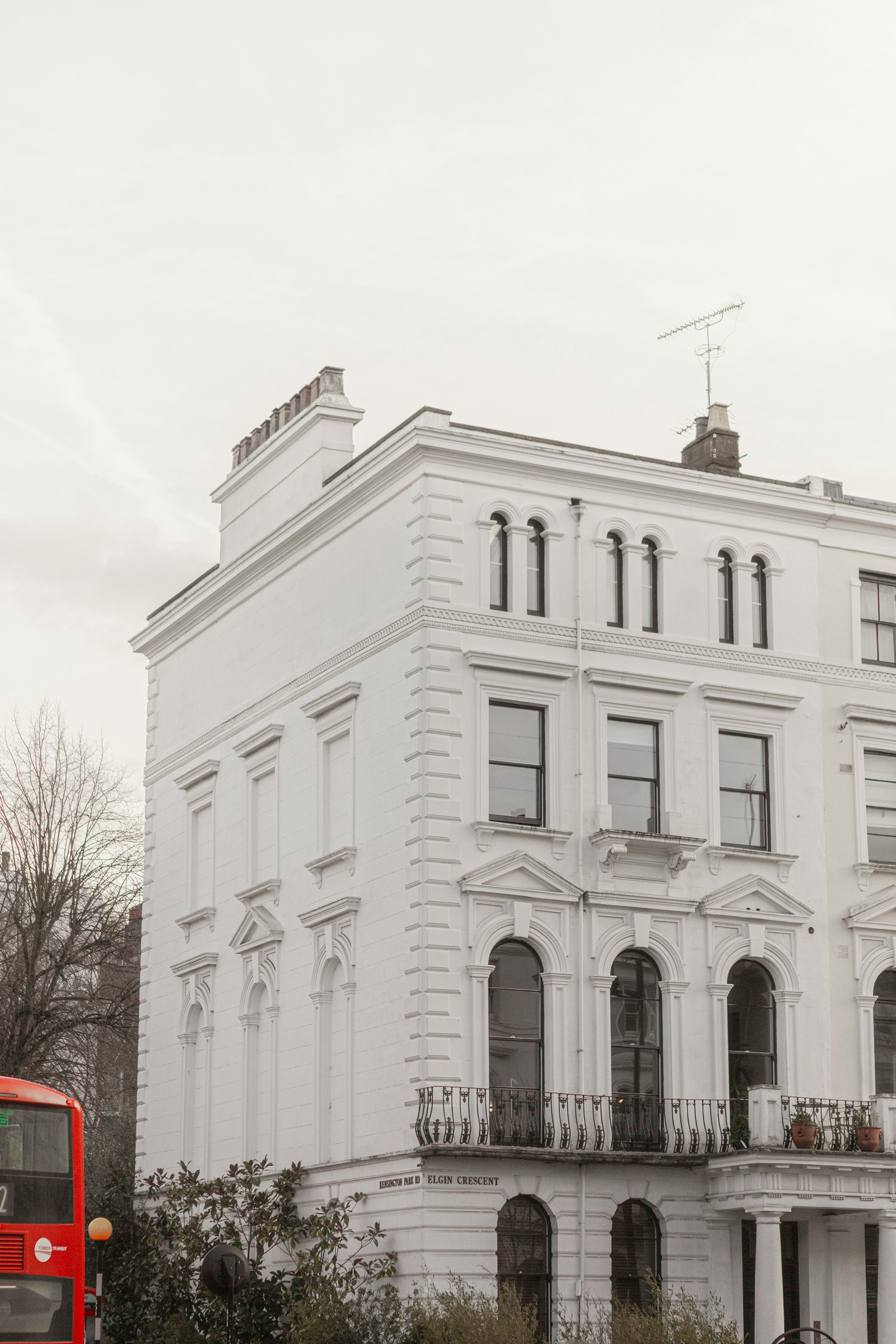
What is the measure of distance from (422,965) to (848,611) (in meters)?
11.2

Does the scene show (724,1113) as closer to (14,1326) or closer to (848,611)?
(848,611)

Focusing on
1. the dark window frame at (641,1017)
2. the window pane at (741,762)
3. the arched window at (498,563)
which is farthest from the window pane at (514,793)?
the window pane at (741,762)

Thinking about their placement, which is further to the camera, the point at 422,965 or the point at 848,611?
the point at 848,611

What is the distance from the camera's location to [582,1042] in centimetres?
3206

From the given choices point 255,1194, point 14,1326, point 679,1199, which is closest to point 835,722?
point 679,1199

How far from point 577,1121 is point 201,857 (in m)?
12.3

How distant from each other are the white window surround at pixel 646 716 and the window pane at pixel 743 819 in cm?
116

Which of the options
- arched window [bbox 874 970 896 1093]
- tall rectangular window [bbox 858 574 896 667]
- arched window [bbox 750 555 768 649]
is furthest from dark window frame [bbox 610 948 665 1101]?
tall rectangular window [bbox 858 574 896 667]

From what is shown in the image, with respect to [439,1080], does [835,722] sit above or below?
above

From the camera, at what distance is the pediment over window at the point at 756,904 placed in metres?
33.7

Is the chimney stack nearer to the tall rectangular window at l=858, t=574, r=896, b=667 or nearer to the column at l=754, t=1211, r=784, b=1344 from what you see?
the tall rectangular window at l=858, t=574, r=896, b=667

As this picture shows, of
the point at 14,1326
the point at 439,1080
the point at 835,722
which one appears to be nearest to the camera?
the point at 14,1326

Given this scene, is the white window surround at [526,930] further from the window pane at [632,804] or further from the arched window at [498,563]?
the arched window at [498,563]

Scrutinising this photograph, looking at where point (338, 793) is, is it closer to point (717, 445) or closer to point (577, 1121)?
point (577, 1121)
